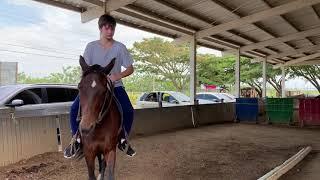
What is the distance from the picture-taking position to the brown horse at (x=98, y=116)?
318 cm

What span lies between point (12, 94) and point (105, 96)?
205 inches

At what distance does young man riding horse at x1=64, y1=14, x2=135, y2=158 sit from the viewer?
379cm

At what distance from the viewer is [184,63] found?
34.1m

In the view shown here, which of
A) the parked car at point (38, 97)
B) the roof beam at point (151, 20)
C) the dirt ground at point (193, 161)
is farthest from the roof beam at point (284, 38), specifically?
the parked car at point (38, 97)

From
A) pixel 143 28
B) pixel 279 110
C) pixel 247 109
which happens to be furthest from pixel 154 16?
pixel 279 110

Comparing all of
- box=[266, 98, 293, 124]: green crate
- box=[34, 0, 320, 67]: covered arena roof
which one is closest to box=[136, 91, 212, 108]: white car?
box=[34, 0, 320, 67]: covered arena roof

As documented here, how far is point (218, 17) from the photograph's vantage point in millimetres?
13852

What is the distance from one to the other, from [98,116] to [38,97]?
5.62 metres

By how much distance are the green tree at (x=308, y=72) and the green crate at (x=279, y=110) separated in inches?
860

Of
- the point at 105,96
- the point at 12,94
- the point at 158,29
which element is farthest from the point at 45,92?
the point at 158,29

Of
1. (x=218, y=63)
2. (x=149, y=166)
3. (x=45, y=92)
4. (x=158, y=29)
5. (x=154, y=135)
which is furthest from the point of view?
(x=218, y=63)

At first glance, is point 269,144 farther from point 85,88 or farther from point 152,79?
point 152,79

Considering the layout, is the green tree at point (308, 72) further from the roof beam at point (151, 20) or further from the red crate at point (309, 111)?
the roof beam at point (151, 20)

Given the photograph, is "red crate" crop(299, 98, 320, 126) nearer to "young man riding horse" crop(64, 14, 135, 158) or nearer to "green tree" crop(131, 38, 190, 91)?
"young man riding horse" crop(64, 14, 135, 158)
